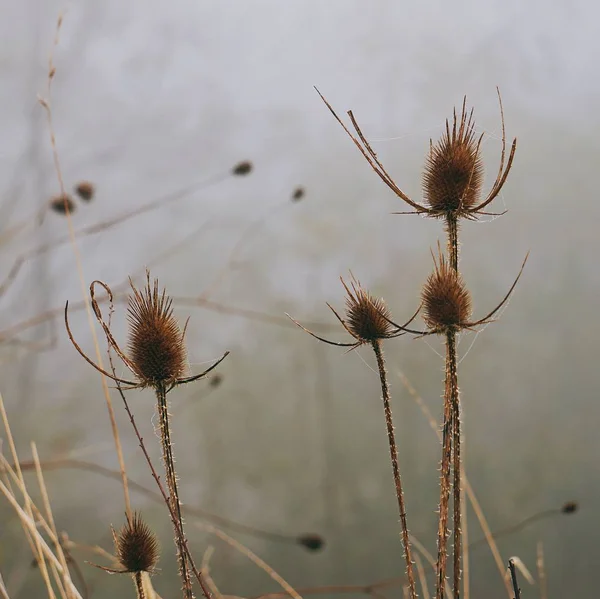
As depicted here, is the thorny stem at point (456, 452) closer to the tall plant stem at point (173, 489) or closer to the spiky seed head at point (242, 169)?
the tall plant stem at point (173, 489)

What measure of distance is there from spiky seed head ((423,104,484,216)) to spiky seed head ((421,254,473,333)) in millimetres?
51

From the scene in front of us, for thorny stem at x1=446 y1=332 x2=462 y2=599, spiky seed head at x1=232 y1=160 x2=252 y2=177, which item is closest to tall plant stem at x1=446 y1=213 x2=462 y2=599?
thorny stem at x1=446 y1=332 x2=462 y2=599

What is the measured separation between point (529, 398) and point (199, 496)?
1.07m

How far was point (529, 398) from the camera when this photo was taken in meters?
2.07

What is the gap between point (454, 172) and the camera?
1.34 ft

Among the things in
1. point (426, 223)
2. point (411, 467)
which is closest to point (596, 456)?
point (411, 467)

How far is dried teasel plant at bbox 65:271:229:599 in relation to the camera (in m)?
0.32

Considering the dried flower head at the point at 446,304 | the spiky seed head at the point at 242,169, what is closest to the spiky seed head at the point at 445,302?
the dried flower head at the point at 446,304

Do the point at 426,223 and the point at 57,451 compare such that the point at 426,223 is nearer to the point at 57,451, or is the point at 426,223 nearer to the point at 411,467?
the point at 411,467

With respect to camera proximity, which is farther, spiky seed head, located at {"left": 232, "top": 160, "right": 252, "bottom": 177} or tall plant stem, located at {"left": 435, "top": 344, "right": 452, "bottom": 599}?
spiky seed head, located at {"left": 232, "top": 160, "right": 252, "bottom": 177}

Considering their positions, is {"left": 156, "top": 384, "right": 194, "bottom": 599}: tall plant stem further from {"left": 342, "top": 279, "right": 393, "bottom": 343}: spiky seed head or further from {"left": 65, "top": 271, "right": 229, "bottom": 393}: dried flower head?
{"left": 342, "top": 279, "right": 393, "bottom": 343}: spiky seed head

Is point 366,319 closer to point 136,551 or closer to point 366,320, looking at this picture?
point 366,320

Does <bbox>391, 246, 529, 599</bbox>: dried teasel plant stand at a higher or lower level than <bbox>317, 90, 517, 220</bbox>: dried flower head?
lower

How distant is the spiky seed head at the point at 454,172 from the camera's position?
405 millimetres
